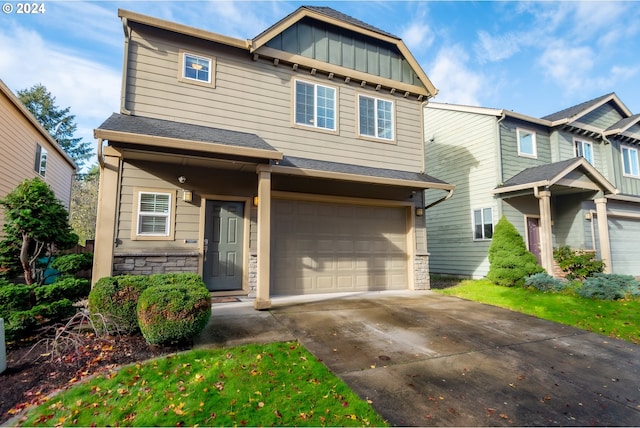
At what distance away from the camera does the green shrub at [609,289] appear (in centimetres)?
718

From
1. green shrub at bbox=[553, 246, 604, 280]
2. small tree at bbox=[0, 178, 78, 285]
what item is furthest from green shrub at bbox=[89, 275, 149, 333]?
green shrub at bbox=[553, 246, 604, 280]

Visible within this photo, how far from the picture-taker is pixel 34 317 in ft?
12.8

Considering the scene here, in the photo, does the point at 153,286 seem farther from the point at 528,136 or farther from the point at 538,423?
the point at 528,136

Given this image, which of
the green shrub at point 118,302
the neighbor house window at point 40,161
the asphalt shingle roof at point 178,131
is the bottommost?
the green shrub at point 118,302

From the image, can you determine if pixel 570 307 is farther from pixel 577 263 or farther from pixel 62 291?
pixel 62 291

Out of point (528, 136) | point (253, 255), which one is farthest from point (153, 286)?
point (528, 136)

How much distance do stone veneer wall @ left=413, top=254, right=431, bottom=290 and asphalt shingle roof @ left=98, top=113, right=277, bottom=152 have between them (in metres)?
5.30

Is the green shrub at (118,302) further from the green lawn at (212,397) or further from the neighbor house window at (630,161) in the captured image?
the neighbor house window at (630,161)

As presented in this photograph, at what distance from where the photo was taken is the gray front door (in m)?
6.70

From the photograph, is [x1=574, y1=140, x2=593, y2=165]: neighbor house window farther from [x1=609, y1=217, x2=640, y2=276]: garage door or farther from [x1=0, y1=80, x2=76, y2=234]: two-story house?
[x1=0, y1=80, x2=76, y2=234]: two-story house

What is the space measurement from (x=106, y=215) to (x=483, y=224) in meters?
11.4

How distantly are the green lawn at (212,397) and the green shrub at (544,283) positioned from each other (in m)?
7.42

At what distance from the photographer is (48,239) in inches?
182

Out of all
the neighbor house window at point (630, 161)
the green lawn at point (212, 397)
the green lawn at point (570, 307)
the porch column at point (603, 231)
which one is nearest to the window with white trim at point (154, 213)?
the green lawn at point (212, 397)
